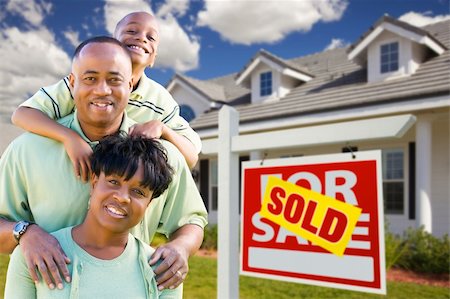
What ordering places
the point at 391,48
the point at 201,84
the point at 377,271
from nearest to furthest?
1. the point at 377,271
2. the point at 391,48
3. the point at 201,84

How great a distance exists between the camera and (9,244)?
38.9 inches

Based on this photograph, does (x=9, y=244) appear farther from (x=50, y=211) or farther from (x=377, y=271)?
(x=377, y=271)

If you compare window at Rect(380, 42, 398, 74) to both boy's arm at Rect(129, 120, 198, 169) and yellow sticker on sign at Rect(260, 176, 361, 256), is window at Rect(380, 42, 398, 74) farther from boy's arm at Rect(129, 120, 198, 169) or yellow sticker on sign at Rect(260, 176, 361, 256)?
boy's arm at Rect(129, 120, 198, 169)

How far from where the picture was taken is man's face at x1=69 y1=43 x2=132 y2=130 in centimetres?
97

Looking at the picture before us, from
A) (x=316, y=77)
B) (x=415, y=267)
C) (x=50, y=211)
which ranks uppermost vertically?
(x=316, y=77)

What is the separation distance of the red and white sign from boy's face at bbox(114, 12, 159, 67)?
258cm

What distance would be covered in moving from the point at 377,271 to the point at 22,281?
2979 millimetres

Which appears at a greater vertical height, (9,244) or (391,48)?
(391,48)

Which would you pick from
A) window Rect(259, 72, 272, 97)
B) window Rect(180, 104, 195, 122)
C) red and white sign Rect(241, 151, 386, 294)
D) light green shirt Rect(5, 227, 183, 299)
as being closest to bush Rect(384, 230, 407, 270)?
red and white sign Rect(241, 151, 386, 294)

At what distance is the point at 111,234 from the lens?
3.20 ft

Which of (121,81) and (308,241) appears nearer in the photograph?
(121,81)

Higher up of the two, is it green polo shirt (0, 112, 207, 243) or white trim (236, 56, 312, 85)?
white trim (236, 56, 312, 85)

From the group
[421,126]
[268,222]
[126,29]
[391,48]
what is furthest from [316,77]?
[126,29]

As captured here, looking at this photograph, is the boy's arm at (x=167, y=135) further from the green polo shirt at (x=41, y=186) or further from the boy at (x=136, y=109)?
the green polo shirt at (x=41, y=186)
